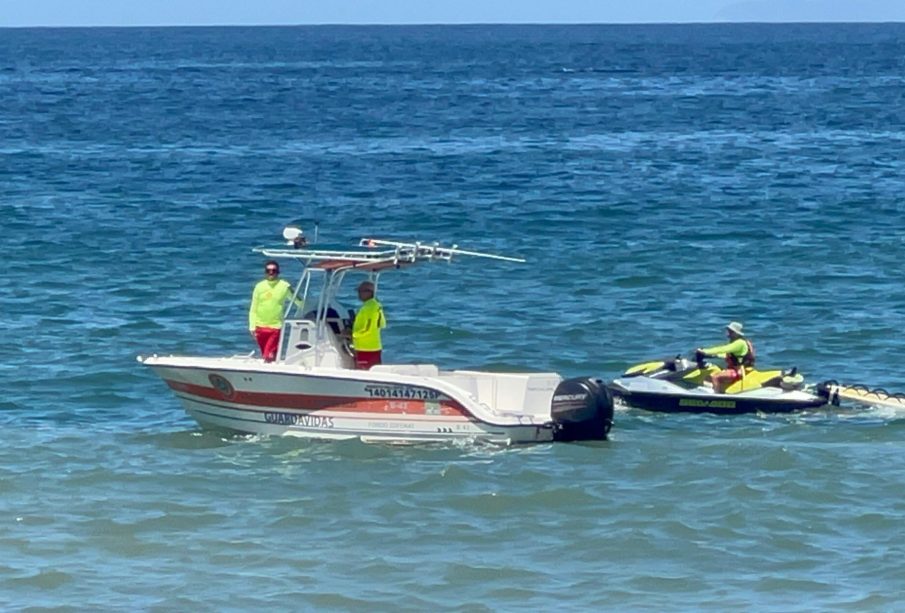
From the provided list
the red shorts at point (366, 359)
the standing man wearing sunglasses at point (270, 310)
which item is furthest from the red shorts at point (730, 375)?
the standing man wearing sunglasses at point (270, 310)

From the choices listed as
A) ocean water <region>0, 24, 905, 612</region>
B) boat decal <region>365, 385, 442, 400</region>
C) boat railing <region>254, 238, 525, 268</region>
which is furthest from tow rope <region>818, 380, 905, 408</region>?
boat decal <region>365, 385, 442, 400</region>

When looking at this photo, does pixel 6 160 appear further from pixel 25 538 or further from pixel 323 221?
pixel 25 538

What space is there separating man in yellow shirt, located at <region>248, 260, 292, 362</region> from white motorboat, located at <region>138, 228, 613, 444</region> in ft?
0.65

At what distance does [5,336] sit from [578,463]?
11.0m

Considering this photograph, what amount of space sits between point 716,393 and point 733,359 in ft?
2.36

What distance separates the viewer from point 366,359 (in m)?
19.7

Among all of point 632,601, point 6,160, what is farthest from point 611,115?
point 632,601

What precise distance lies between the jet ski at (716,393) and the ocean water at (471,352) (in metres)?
0.25

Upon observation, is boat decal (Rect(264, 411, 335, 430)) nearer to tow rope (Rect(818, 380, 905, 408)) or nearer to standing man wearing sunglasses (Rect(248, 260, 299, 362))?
standing man wearing sunglasses (Rect(248, 260, 299, 362))

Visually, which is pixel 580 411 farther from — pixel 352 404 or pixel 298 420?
pixel 298 420

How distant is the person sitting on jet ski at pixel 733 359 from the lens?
2214 cm

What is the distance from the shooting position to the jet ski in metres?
21.6

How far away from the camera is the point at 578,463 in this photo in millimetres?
18672

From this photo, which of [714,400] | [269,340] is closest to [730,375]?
[714,400]
